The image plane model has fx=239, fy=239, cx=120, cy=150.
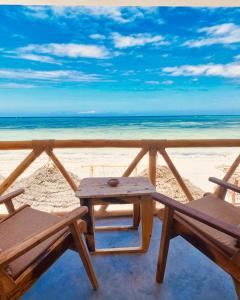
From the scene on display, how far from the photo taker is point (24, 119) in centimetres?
1875

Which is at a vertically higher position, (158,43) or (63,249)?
(158,43)

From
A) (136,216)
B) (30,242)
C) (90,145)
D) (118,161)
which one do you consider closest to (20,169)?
(90,145)

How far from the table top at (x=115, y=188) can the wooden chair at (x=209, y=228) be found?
12.8 inches

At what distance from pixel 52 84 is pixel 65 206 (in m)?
15.8

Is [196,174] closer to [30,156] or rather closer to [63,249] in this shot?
[30,156]

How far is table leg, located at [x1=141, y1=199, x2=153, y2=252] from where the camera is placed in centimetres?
181

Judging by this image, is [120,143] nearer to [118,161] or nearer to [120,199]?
[120,199]

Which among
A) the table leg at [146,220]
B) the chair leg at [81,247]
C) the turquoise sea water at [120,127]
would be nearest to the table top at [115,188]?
the table leg at [146,220]

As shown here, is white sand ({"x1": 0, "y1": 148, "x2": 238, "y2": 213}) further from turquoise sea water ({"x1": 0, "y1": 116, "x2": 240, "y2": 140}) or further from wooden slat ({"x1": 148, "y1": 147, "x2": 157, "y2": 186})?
wooden slat ({"x1": 148, "y1": 147, "x2": 157, "y2": 186})

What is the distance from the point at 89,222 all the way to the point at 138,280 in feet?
1.66

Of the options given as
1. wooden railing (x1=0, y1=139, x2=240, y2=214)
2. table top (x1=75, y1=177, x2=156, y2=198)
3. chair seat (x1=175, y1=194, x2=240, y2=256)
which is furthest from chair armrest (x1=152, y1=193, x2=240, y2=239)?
wooden railing (x1=0, y1=139, x2=240, y2=214)

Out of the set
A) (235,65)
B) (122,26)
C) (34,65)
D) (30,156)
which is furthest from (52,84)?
(30,156)

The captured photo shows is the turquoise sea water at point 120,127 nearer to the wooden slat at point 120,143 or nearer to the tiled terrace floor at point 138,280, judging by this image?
the wooden slat at point 120,143

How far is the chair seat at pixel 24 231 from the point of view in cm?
112
